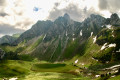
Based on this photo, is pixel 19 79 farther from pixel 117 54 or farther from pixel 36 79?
pixel 117 54

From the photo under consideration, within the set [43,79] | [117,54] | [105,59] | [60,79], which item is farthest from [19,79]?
[117,54]

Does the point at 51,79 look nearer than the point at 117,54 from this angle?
Yes

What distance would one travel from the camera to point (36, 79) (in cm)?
11388

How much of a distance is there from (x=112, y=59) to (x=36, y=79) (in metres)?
126

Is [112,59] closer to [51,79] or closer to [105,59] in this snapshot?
[105,59]

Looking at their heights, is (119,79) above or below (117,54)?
below

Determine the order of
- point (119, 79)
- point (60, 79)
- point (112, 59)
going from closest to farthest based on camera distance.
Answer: point (119, 79)
point (60, 79)
point (112, 59)

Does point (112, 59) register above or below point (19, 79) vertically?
above

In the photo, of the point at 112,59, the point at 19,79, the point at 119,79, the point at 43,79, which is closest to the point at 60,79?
the point at 43,79

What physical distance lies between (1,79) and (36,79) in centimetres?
3383

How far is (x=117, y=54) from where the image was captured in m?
193

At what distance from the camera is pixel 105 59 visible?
198 m

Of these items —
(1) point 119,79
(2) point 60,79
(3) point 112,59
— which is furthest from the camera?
(3) point 112,59

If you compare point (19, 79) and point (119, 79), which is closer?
point (119, 79)
